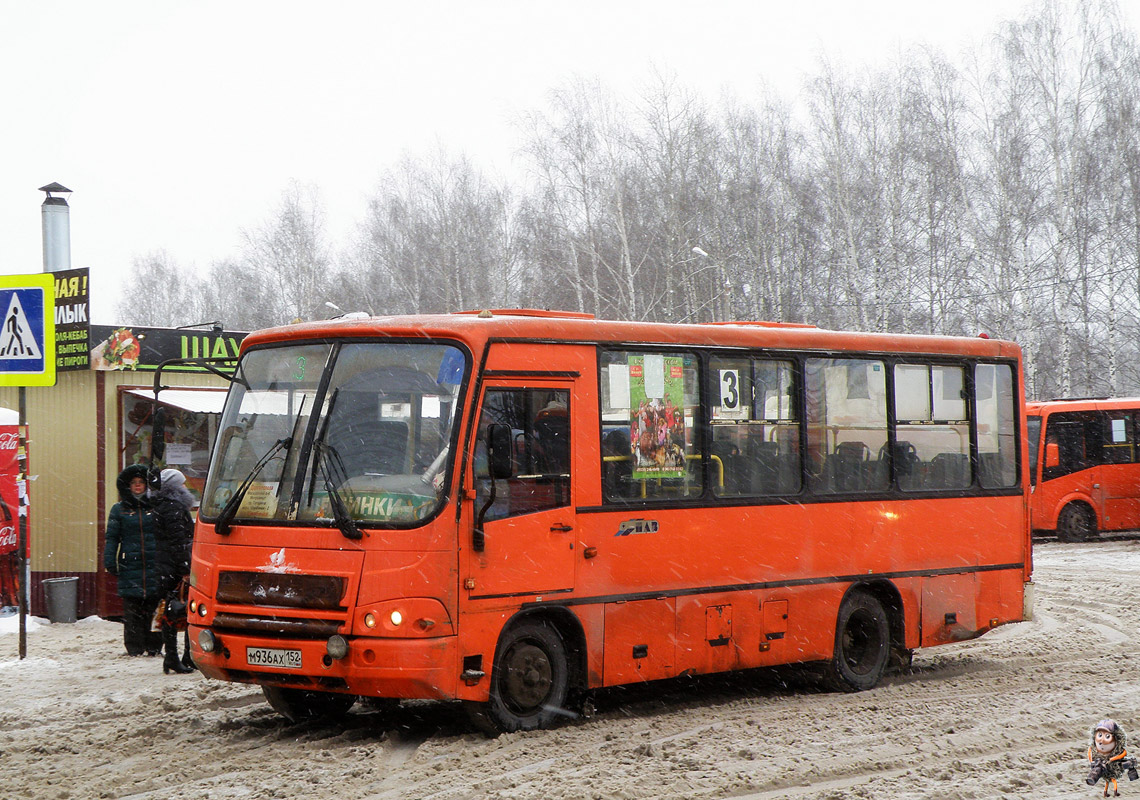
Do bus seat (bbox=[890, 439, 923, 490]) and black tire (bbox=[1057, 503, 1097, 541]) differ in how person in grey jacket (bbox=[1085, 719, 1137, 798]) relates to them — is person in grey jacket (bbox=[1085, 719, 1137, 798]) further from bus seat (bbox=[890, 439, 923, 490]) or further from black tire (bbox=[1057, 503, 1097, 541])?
black tire (bbox=[1057, 503, 1097, 541])

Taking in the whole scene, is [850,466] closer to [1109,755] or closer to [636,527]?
[636,527]

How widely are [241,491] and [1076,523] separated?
22966 mm

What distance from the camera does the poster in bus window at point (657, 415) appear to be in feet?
31.6

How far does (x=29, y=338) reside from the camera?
37.8ft

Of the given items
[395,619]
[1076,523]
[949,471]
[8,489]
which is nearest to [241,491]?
[395,619]

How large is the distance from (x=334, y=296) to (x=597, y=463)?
55.6m

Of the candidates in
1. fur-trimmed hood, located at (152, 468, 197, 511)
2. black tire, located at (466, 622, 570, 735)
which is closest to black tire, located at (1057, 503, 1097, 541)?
fur-trimmed hood, located at (152, 468, 197, 511)

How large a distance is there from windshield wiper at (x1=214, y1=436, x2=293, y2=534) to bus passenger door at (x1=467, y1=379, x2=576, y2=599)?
131cm

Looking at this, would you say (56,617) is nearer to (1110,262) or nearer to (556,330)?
(556,330)

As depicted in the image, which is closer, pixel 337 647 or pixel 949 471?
pixel 337 647

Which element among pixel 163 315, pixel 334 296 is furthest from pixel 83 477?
pixel 163 315

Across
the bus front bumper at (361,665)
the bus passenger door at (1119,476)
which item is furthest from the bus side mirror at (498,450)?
the bus passenger door at (1119,476)

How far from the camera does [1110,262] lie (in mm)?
38000

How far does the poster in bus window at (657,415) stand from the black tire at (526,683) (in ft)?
4.66
